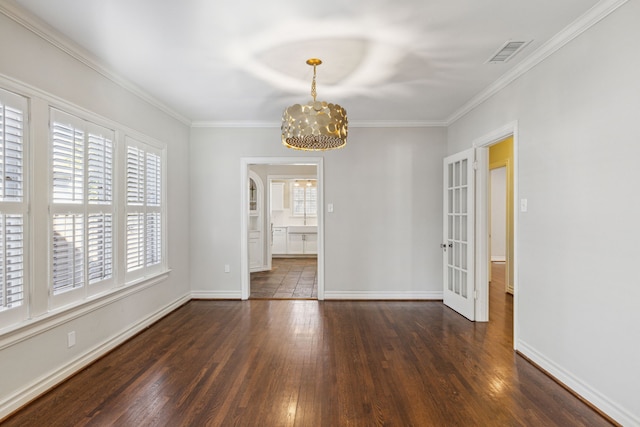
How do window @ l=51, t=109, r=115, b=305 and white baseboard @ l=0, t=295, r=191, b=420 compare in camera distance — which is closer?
white baseboard @ l=0, t=295, r=191, b=420

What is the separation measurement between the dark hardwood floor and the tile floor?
1.30m

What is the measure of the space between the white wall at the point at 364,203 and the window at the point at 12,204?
280cm

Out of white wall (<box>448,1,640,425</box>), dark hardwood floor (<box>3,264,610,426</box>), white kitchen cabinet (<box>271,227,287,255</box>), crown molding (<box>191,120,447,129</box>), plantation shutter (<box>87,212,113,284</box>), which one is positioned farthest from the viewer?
white kitchen cabinet (<box>271,227,287,255</box>)

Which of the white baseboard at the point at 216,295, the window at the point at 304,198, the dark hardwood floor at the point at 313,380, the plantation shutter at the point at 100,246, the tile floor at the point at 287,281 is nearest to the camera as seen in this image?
the dark hardwood floor at the point at 313,380

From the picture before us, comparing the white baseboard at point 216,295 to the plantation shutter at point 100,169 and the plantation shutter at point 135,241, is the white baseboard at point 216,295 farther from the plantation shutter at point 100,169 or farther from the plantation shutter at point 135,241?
the plantation shutter at point 100,169

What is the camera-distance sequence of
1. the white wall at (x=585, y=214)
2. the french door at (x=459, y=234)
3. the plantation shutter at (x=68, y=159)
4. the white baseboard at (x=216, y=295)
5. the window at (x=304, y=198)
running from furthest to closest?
the window at (x=304, y=198) → the white baseboard at (x=216, y=295) → the french door at (x=459, y=234) → the plantation shutter at (x=68, y=159) → the white wall at (x=585, y=214)

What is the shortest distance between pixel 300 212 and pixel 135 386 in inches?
305

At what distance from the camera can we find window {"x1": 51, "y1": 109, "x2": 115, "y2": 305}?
2.56 metres

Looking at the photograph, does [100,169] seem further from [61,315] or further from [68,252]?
[61,315]

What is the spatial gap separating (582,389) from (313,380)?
75.0 inches

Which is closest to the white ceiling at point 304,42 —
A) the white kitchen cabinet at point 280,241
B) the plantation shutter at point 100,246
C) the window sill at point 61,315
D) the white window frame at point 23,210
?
the white window frame at point 23,210

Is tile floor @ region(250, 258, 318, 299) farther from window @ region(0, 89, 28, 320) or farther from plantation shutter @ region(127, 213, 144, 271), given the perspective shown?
window @ region(0, 89, 28, 320)

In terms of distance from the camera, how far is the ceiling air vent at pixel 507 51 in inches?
107

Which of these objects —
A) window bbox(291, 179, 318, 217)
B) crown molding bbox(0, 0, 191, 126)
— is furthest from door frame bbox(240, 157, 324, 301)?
window bbox(291, 179, 318, 217)
